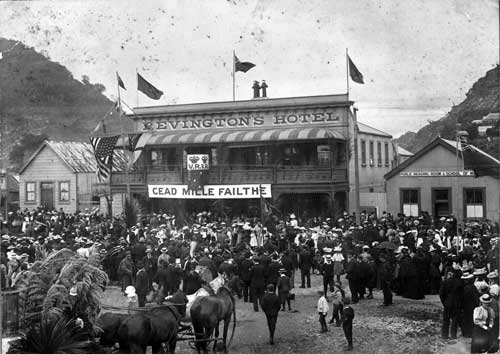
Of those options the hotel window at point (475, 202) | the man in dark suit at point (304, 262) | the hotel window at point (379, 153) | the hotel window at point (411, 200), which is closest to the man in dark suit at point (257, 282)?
the man in dark suit at point (304, 262)

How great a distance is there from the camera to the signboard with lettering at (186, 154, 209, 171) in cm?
1408

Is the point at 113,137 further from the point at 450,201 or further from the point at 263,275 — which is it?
the point at 450,201

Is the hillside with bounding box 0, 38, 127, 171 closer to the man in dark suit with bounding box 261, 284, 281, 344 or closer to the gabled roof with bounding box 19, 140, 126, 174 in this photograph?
the gabled roof with bounding box 19, 140, 126, 174

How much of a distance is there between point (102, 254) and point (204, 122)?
430 centimetres

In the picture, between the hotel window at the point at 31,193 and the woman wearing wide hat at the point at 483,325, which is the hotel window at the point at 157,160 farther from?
the woman wearing wide hat at the point at 483,325

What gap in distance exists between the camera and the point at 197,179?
1402 cm

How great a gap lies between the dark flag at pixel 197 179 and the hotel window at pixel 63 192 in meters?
3.11

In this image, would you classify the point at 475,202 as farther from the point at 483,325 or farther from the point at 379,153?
the point at 483,325

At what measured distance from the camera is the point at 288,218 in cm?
1480

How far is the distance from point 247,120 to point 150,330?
24.1ft

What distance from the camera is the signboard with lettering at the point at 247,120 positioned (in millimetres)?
14352

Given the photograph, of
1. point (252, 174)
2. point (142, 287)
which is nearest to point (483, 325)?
point (142, 287)

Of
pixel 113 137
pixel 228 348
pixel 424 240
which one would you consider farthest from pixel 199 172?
pixel 424 240

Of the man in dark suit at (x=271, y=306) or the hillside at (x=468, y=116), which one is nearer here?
the man in dark suit at (x=271, y=306)
